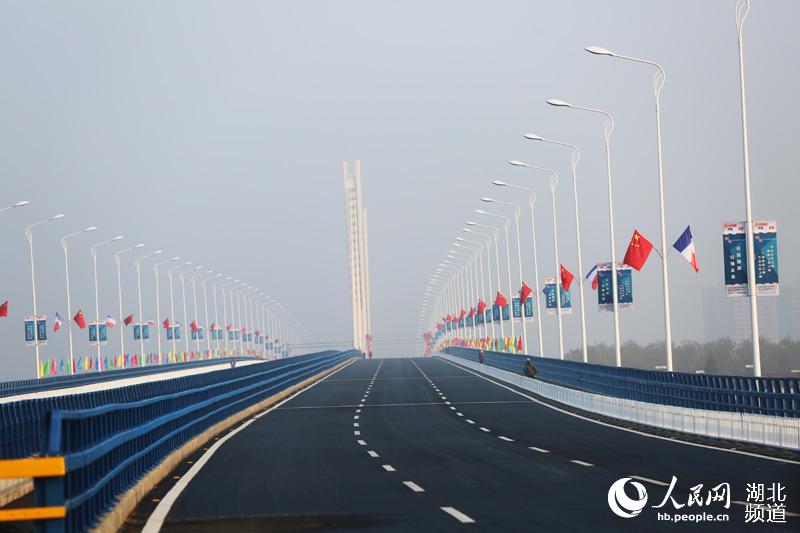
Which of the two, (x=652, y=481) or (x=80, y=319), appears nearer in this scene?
(x=652, y=481)

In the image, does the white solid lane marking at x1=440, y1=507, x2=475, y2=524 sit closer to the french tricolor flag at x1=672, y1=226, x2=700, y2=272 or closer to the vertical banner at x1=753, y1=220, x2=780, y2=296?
the vertical banner at x1=753, y1=220, x2=780, y2=296

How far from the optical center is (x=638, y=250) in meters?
47.6

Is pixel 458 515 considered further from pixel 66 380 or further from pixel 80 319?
pixel 80 319

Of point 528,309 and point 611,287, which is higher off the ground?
point 611,287

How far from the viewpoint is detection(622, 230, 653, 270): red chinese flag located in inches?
1868

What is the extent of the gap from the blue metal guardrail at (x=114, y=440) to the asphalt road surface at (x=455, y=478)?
30.9 inches

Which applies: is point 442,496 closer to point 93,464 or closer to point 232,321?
point 93,464

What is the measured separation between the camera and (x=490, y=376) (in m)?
80.0

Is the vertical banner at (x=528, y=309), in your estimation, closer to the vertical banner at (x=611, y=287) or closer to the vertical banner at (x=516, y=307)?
the vertical banner at (x=516, y=307)

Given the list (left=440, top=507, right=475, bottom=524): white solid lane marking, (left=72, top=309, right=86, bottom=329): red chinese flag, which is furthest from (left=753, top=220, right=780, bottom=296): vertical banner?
(left=72, top=309, right=86, bottom=329): red chinese flag

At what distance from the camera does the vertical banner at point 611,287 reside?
50.9 meters

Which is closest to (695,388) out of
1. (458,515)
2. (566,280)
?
(458,515)

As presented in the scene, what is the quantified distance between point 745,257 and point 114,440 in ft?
65.6

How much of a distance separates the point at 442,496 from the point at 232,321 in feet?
590
